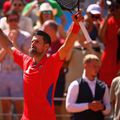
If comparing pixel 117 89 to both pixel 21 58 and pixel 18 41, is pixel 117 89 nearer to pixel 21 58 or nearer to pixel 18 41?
pixel 21 58

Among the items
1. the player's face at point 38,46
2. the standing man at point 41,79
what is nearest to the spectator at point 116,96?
the standing man at point 41,79

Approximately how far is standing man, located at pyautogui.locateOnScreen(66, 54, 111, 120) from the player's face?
1268 mm

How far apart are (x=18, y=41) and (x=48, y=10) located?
0.78 meters

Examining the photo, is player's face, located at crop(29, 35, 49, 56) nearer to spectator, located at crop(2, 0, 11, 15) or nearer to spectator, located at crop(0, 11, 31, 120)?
spectator, located at crop(0, 11, 31, 120)

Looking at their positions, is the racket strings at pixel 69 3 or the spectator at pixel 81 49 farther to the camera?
the spectator at pixel 81 49

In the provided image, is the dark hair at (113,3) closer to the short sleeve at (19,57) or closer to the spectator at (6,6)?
the spectator at (6,6)

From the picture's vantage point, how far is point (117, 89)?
726 cm

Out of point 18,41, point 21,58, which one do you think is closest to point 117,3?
point 18,41

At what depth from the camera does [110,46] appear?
8680mm

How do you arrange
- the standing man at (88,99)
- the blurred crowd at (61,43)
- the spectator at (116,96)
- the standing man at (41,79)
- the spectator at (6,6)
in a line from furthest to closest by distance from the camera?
the spectator at (6,6) < the blurred crowd at (61,43) < the standing man at (88,99) < the spectator at (116,96) < the standing man at (41,79)

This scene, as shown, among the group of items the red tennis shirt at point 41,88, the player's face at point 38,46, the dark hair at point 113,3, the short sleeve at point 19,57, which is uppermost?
the dark hair at point 113,3

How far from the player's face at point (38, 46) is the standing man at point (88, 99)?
1268 mm

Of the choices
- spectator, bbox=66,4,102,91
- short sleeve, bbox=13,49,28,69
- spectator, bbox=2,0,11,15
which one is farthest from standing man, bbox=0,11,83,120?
spectator, bbox=2,0,11,15

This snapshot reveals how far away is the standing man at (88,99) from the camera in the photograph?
24.6 feet
